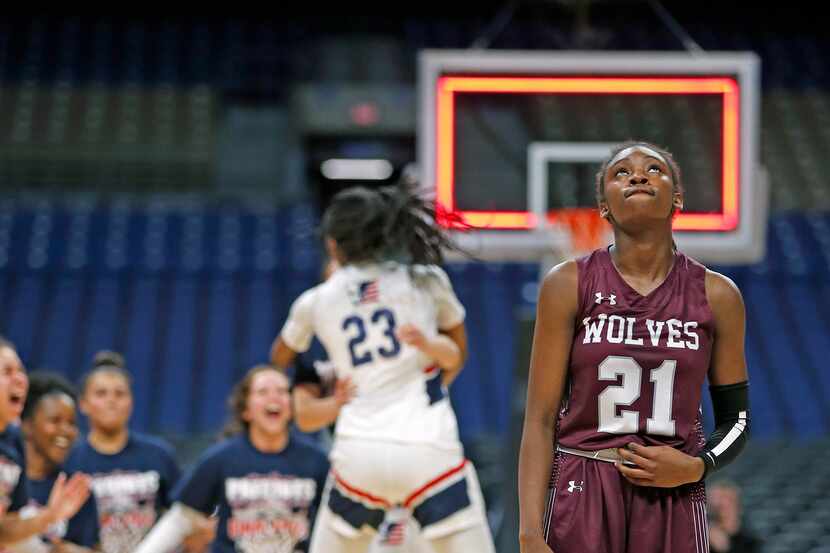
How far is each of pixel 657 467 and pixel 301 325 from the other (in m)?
1.95

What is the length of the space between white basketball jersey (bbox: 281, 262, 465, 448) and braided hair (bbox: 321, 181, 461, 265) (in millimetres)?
80

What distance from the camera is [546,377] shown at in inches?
117

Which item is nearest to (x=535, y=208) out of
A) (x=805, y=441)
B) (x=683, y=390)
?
(x=683, y=390)

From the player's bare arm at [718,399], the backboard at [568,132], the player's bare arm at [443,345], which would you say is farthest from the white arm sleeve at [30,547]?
the backboard at [568,132]

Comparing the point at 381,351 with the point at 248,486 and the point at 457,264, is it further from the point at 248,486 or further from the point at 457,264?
the point at 457,264

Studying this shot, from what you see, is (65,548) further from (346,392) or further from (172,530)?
(346,392)

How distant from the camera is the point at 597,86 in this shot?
7129 mm

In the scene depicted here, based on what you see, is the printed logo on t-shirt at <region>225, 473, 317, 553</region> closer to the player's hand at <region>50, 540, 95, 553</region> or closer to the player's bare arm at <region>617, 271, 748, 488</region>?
the player's hand at <region>50, 540, 95, 553</region>

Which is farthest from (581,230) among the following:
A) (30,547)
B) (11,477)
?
(11,477)

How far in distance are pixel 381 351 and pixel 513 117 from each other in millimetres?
3333

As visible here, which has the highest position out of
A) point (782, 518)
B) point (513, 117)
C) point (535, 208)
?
point (513, 117)

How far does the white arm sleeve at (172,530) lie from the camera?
16.3ft

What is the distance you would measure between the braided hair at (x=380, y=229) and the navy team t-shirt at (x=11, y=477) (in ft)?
4.28

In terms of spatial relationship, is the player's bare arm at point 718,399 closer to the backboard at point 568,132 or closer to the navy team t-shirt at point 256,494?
the navy team t-shirt at point 256,494
